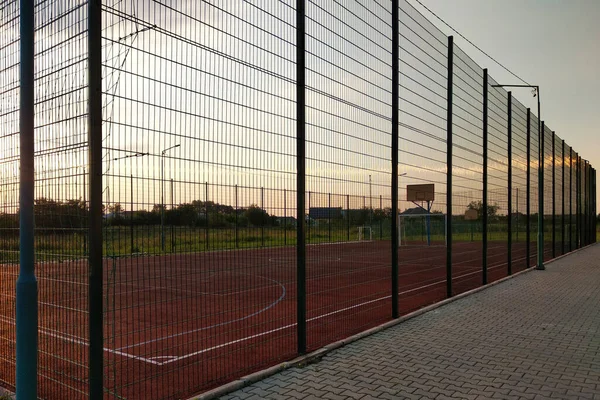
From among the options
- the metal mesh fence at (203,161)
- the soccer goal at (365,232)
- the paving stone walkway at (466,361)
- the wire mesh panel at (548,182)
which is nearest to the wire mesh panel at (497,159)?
the metal mesh fence at (203,161)

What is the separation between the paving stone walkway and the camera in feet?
16.6

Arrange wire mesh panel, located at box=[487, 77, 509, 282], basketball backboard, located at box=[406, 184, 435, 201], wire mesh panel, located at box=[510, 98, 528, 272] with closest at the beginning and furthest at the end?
basketball backboard, located at box=[406, 184, 435, 201] < wire mesh panel, located at box=[487, 77, 509, 282] < wire mesh panel, located at box=[510, 98, 528, 272]

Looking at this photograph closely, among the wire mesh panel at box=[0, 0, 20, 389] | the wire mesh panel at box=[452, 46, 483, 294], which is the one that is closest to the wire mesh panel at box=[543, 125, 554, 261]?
the wire mesh panel at box=[452, 46, 483, 294]

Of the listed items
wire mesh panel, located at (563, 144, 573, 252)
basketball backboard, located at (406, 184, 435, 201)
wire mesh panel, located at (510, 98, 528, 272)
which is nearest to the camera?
basketball backboard, located at (406, 184, 435, 201)

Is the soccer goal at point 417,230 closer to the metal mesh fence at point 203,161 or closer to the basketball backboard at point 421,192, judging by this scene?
the basketball backboard at point 421,192

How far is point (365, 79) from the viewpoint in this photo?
8109 mm

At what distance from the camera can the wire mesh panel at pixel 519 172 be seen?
16.6 m

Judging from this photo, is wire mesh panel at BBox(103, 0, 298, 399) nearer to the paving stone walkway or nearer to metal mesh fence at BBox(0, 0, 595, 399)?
metal mesh fence at BBox(0, 0, 595, 399)

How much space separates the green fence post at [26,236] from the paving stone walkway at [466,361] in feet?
6.39

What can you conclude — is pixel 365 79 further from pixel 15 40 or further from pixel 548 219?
pixel 548 219

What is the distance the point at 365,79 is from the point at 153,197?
4866 millimetres

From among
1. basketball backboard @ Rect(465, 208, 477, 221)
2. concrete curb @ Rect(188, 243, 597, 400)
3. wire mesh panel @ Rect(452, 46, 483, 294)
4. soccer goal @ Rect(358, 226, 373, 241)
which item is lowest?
concrete curb @ Rect(188, 243, 597, 400)

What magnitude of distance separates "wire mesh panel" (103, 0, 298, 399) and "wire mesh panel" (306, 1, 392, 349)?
0.54m

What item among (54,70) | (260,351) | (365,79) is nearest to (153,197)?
(54,70)
